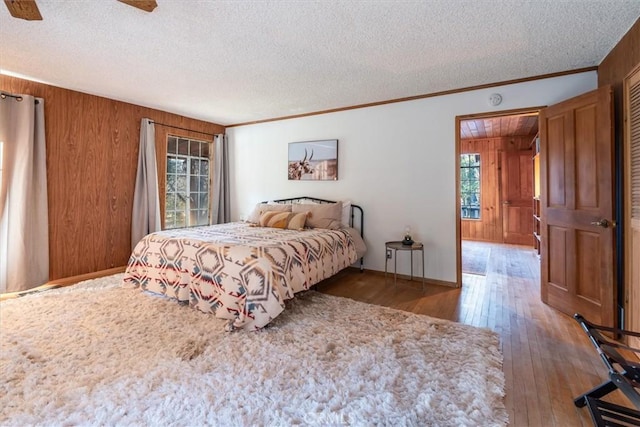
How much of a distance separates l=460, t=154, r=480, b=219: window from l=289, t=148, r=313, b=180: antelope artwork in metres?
4.68

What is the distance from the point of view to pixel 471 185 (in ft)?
24.5

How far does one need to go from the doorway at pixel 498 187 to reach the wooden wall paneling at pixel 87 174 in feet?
20.2

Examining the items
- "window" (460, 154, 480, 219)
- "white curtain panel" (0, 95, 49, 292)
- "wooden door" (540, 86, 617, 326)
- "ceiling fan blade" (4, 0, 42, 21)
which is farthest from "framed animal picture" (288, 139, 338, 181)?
"window" (460, 154, 480, 219)

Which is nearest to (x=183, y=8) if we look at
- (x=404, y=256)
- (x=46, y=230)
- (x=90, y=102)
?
(x=90, y=102)

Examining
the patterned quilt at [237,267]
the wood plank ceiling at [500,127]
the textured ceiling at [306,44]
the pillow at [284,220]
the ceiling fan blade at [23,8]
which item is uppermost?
the wood plank ceiling at [500,127]

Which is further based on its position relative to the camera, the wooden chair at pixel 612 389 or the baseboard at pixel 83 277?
the baseboard at pixel 83 277

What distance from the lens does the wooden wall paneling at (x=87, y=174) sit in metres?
3.71

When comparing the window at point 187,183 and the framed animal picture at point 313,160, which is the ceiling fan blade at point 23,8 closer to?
the window at point 187,183

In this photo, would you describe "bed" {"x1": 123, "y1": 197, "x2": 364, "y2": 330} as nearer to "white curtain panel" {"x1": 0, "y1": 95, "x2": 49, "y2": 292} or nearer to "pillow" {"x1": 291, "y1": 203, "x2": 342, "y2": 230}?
"pillow" {"x1": 291, "y1": 203, "x2": 342, "y2": 230}

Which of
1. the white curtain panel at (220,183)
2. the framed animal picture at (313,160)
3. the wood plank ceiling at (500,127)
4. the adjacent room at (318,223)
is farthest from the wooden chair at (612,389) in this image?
the white curtain panel at (220,183)

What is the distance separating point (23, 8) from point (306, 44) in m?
1.90

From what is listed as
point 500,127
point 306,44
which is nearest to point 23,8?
point 306,44

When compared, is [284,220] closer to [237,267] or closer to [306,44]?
[237,267]

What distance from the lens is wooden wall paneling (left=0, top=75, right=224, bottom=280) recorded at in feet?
12.2
